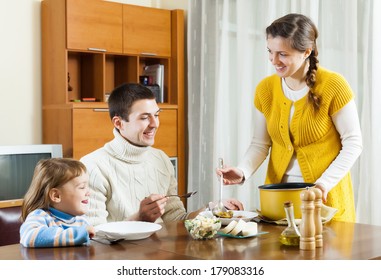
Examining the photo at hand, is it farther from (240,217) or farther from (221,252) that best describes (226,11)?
(221,252)

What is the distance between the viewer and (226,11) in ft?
14.8

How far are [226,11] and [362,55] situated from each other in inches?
49.1

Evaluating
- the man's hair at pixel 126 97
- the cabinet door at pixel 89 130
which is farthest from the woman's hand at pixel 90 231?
the cabinet door at pixel 89 130

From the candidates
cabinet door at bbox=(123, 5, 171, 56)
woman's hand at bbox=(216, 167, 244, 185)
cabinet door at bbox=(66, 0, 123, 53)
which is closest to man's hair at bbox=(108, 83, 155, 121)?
woman's hand at bbox=(216, 167, 244, 185)

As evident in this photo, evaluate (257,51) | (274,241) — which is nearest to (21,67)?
(257,51)

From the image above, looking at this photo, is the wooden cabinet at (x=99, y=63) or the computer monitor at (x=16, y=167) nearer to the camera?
the computer monitor at (x=16, y=167)

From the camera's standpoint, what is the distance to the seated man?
2378 mm

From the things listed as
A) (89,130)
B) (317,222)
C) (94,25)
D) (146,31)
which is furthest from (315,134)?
(146,31)

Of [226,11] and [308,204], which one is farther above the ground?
[226,11]

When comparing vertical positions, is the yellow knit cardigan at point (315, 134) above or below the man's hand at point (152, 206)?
above

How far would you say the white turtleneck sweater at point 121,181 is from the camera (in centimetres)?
Answer: 235

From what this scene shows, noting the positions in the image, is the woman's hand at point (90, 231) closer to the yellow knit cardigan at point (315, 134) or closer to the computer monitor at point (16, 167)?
the yellow knit cardigan at point (315, 134)

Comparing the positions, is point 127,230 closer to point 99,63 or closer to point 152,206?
point 152,206

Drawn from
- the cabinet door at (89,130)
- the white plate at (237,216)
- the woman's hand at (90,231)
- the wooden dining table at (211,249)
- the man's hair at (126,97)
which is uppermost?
the man's hair at (126,97)
